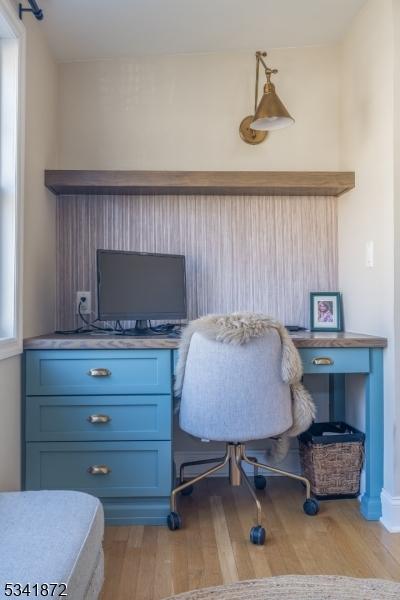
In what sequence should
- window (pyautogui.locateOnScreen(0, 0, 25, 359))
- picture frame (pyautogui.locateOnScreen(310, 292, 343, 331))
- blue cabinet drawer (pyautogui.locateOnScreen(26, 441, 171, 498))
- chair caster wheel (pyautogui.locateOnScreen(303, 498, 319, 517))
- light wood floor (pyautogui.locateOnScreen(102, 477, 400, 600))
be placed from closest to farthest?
light wood floor (pyautogui.locateOnScreen(102, 477, 400, 600)) → window (pyautogui.locateOnScreen(0, 0, 25, 359)) → blue cabinet drawer (pyautogui.locateOnScreen(26, 441, 171, 498)) → chair caster wheel (pyautogui.locateOnScreen(303, 498, 319, 517)) → picture frame (pyautogui.locateOnScreen(310, 292, 343, 331))

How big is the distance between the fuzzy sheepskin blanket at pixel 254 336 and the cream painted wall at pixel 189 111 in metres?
1.10

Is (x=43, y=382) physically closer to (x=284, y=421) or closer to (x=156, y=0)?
(x=284, y=421)

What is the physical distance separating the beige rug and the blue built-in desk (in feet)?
1.82

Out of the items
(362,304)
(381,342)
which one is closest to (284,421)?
(381,342)

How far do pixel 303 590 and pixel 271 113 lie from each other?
1929 mm

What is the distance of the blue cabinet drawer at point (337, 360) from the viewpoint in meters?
2.06

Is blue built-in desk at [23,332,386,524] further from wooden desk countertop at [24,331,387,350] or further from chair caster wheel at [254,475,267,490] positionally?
chair caster wheel at [254,475,267,490]

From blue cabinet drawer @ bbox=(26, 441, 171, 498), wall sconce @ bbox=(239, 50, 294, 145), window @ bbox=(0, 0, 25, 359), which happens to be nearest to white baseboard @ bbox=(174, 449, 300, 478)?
blue cabinet drawer @ bbox=(26, 441, 171, 498)

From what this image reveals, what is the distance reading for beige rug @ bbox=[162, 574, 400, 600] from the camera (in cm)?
148

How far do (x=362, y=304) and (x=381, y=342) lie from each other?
305 mm

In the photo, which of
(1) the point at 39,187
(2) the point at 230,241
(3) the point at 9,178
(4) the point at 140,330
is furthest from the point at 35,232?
(2) the point at 230,241

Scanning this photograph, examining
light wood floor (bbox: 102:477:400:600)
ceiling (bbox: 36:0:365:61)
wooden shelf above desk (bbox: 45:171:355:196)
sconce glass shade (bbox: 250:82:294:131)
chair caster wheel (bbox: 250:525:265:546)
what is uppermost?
ceiling (bbox: 36:0:365:61)

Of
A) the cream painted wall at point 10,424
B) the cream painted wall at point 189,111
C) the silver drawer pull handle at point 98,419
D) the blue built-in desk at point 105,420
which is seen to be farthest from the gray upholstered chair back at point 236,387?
the cream painted wall at point 189,111

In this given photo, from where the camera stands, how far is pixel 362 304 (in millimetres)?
2283
